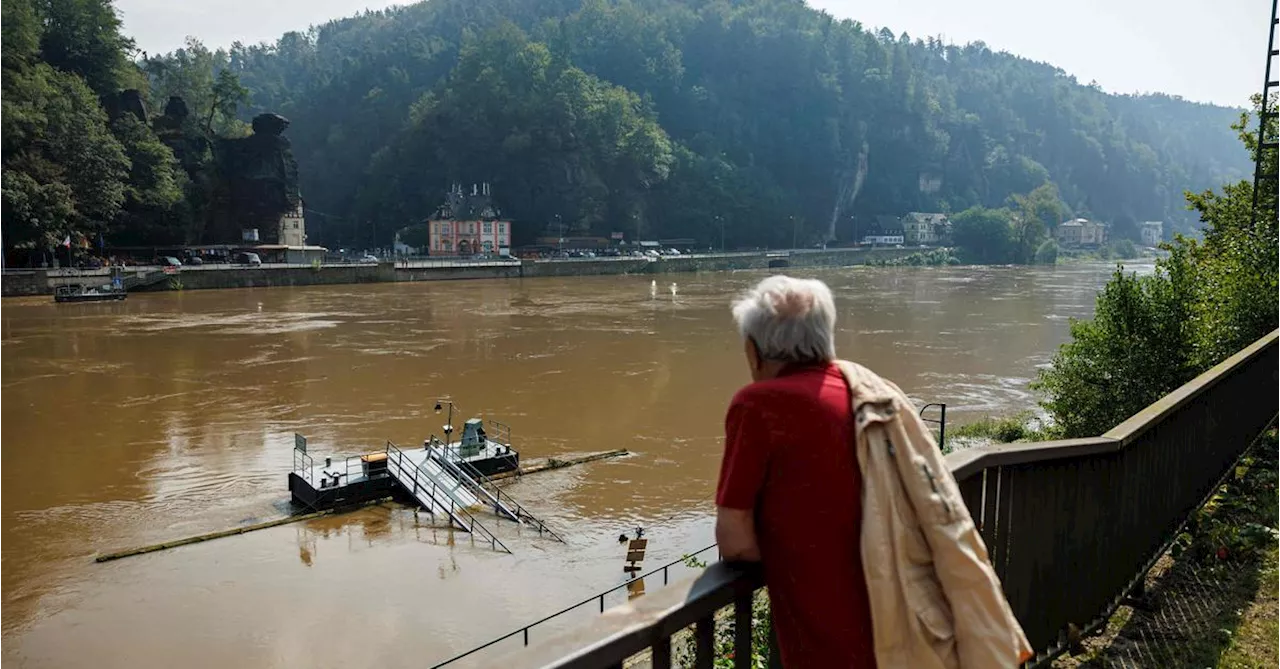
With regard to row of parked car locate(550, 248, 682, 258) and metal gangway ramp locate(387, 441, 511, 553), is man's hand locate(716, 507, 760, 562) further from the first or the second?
row of parked car locate(550, 248, 682, 258)

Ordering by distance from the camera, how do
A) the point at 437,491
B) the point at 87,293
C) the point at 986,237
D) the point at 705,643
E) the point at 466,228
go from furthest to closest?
the point at 986,237 → the point at 466,228 → the point at 87,293 → the point at 437,491 → the point at 705,643

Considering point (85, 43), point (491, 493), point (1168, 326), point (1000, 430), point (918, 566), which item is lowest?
point (491, 493)

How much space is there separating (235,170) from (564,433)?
248 feet

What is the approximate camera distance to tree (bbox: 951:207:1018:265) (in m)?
126

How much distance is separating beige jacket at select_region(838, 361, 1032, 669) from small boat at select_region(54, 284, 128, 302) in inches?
2452

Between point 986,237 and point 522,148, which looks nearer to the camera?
point 522,148

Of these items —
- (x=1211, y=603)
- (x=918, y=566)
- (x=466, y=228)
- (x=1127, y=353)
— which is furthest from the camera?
(x=466, y=228)

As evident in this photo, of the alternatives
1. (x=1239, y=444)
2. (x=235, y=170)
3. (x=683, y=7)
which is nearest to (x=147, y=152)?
(x=235, y=170)

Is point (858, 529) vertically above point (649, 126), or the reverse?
point (649, 126)

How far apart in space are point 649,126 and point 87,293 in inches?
3035

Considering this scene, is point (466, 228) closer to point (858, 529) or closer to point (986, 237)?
point (986, 237)

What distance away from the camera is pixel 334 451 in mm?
20750

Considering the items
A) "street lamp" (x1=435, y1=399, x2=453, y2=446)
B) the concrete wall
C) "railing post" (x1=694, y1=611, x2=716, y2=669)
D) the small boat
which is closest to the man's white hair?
"railing post" (x1=694, y1=611, x2=716, y2=669)

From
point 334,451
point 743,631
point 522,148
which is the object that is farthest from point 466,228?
point 743,631
